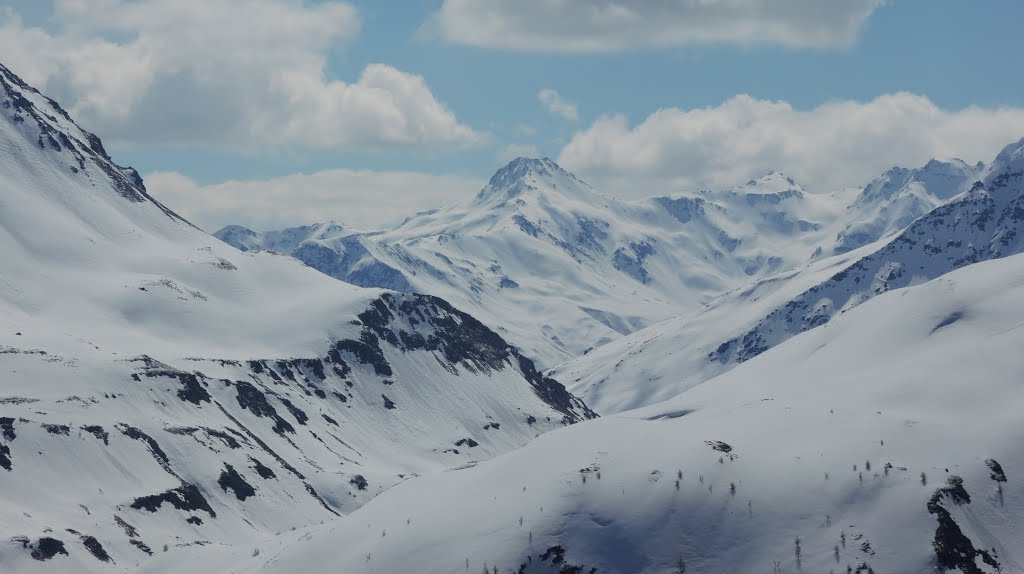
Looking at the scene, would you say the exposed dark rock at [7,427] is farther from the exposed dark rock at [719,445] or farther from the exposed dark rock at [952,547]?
the exposed dark rock at [952,547]

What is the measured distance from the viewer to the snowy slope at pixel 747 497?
67812 millimetres

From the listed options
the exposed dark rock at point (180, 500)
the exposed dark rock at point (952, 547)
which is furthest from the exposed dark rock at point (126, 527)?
the exposed dark rock at point (952, 547)

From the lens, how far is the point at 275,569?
79.6 meters

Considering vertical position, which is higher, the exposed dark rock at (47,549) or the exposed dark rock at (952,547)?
the exposed dark rock at (952,547)

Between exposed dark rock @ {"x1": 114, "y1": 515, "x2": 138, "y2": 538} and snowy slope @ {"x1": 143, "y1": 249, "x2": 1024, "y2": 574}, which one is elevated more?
A: snowy slope @ {"x1": 143, "y1": 249, "x2": 1024, "y2": 574}

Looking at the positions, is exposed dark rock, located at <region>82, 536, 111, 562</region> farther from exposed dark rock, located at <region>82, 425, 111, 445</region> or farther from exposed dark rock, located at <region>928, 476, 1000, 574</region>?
exposed dark rock, located at <region>928, 476, 1000, 574</region>

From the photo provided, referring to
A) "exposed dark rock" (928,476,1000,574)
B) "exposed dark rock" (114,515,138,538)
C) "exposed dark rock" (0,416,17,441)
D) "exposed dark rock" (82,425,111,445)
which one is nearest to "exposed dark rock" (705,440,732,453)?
"exposed dark rock" (928,476,1000,574)

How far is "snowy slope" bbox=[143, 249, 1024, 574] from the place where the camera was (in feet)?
222

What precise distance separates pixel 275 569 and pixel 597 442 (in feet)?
76.9

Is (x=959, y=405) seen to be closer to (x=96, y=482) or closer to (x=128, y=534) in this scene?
(x=128, y=534)

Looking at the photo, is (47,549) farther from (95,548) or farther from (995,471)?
(995,471)

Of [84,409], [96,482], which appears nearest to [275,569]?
[96,482]

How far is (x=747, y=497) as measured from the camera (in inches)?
2825

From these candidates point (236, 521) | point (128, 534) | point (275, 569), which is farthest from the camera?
point (236, 521)
